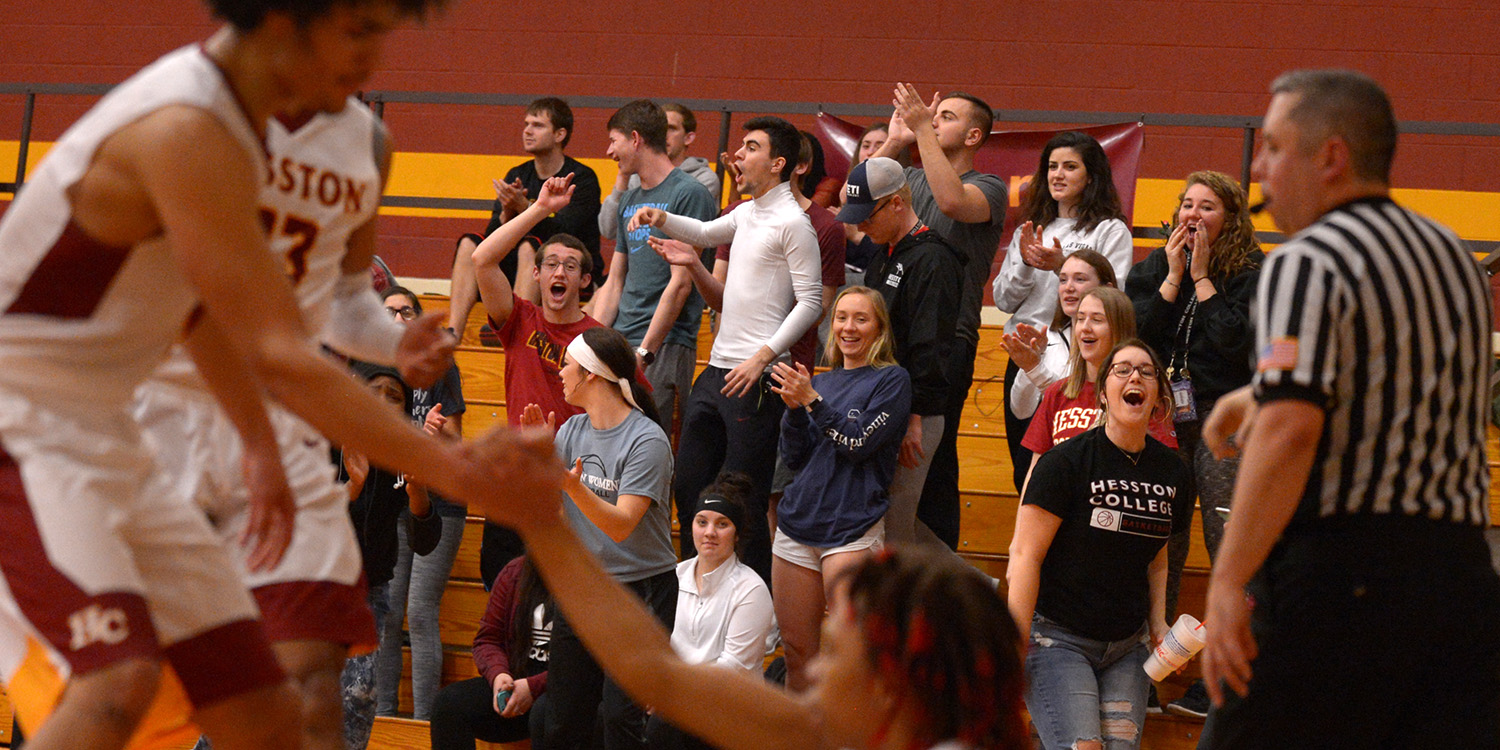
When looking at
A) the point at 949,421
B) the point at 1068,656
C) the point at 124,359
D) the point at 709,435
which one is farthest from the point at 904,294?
the point at 124,359

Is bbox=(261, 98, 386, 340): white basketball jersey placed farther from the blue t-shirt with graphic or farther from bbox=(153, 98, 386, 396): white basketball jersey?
the blue t-shirt with graphic

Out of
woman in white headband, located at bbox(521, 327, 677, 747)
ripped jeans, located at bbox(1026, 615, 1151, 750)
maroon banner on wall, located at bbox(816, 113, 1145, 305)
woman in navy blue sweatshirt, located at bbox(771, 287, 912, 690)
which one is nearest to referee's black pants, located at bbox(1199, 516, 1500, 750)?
ripped jeans, located at bbox(1026, 615, 1151, 750)

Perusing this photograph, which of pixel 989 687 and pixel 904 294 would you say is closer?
pixel 989 687

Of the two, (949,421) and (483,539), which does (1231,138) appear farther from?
(483,539)

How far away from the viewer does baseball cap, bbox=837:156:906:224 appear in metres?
5.95

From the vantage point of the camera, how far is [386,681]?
19.5 feet

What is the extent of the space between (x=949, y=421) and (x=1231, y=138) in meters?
4.59

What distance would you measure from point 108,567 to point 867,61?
848 cm

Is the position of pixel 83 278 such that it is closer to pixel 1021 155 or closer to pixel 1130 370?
pixel 1130 370

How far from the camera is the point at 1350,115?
248 centimetres

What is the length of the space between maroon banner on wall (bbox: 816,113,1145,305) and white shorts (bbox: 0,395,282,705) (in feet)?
18.8

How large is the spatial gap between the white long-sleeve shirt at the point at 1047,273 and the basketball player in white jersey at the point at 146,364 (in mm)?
4476

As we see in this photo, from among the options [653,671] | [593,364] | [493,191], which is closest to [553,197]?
[593,364]

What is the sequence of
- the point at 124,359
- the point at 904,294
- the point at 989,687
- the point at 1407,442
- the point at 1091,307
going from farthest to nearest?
the point at 904,294 → the point at 1091,307 → the point at 1407,442 → the point at 124,359 → the point at 989,687
